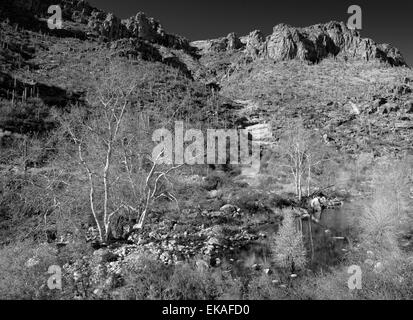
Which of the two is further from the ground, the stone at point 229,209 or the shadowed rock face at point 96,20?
the shadowed rock face at point 96,20

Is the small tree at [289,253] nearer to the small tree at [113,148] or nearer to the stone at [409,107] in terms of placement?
the small tree at [113,148]

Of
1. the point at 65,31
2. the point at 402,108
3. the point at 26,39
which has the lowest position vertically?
the point at 402,108

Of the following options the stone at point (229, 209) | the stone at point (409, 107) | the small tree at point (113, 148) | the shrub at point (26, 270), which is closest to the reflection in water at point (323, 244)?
the stone at point (229, 209)

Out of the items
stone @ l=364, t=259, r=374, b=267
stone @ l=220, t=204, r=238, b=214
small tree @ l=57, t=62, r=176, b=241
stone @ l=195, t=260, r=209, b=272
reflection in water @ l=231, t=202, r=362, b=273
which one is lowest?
reflection in water @ l=231, t=202, r=362, b=273

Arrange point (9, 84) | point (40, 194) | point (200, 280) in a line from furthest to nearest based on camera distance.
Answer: point (9, 84) < point (40, 194) < point (200, 280)

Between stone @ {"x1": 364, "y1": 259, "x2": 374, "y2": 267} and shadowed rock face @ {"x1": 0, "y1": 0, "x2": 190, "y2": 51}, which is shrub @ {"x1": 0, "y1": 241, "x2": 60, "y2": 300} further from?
shadowed rock face @ {"x1": 0, "y1": 0, "x2": 190, "y2": 51}

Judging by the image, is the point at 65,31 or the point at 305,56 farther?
the point at 305,56

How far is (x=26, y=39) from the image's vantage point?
75.1 metres

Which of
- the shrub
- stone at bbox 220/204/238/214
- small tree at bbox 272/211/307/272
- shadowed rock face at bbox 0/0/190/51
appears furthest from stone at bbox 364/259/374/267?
shadowed rock face at bbox 0/0/190/51

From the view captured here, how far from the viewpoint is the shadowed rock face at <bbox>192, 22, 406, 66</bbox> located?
10231 cm

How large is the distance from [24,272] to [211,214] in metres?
12.2

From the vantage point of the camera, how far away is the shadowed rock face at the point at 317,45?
102312mm

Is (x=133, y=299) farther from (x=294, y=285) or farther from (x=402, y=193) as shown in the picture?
(x=402, y=193)

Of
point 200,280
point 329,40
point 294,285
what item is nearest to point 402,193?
point 294,285
